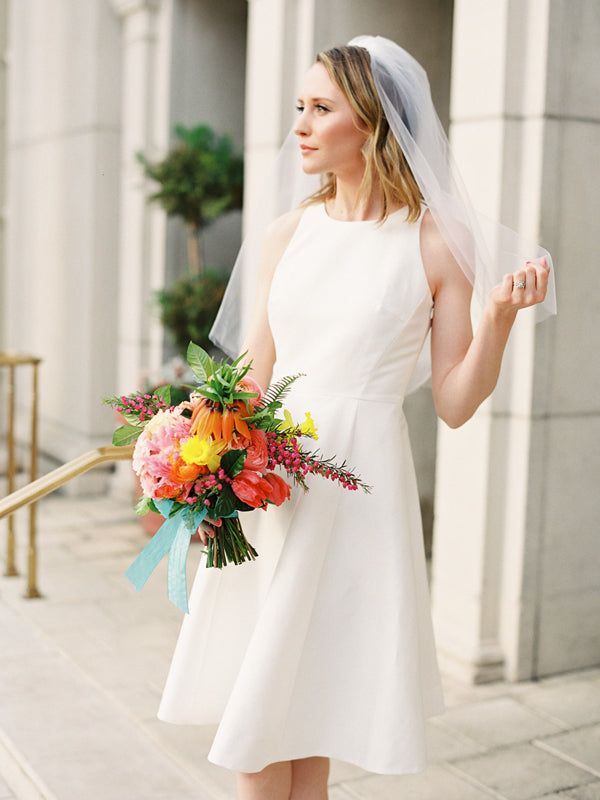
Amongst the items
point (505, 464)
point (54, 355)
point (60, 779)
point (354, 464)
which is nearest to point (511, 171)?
point (505, 464)

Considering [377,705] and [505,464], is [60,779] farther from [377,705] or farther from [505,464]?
[505,464]

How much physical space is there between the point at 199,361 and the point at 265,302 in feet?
1.39

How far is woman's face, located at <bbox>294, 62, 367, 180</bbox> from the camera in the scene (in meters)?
2.31

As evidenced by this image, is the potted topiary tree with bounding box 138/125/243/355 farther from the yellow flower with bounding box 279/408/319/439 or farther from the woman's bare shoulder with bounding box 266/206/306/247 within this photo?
the yellow flower with bounding box 279/408/319/439

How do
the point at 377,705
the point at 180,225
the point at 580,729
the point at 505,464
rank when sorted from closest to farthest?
the point at 377,705 < the point at 580,729 < the point at 505,464 < the point at 180,225

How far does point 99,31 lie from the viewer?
22.0ft

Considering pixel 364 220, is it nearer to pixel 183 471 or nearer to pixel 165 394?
pixel 165 394

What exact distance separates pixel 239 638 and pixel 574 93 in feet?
7.66

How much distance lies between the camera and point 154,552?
7.26ft

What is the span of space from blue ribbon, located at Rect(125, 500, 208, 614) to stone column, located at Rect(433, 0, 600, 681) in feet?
5.35

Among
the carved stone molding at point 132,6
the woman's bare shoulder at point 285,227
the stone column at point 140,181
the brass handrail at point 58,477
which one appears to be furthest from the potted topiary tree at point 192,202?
the woman's bare shoulder at point 285,227

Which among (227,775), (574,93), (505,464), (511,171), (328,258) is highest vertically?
(574,93)

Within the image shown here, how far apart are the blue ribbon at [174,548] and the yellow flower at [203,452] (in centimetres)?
10

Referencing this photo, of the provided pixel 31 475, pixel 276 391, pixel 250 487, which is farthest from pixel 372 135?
pixel 31 475
